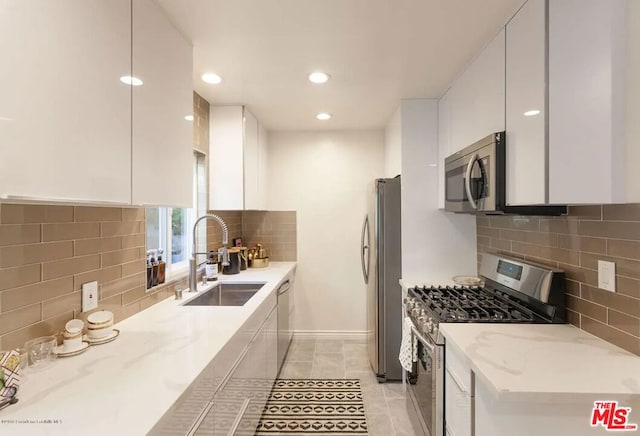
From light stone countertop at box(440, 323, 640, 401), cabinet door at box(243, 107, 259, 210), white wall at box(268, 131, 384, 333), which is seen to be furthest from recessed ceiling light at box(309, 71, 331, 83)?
light stone countertop at box(440, 323, 640, 401)

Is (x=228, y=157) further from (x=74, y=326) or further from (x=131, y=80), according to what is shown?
(x=74, y=326)

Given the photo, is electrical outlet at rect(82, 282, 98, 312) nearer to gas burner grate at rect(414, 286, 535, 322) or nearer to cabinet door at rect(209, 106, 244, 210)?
cabinet door at rect(209, 106, 244, 210)

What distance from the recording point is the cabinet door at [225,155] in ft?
9.38

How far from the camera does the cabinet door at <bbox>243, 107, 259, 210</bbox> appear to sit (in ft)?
9.66

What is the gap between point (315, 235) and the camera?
380 cm

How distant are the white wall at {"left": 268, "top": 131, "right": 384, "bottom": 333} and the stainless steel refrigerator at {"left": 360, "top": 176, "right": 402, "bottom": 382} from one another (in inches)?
36.2

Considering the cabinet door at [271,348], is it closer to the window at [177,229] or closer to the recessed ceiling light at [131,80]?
the window at [177,229]

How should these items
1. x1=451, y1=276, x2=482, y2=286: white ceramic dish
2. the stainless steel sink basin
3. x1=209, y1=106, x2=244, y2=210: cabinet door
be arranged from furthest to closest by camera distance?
x1=209, y1=106, x2=244, y2=210: cabinet door
the stainless steel sink basin
x1=451, y1=276, x2=482, y2=286: white ceramic dish

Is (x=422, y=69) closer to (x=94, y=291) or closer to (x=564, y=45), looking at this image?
(x=564, y=45)

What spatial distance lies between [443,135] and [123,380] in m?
2.47

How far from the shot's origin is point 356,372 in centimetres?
302

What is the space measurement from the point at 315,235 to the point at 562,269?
2.49 metres

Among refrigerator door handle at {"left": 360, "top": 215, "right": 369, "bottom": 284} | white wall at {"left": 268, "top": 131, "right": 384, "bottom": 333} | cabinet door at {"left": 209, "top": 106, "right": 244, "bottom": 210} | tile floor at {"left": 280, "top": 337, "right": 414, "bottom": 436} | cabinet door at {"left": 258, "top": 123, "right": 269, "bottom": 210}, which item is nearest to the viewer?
tile floor at {"left": 280, "top": 337, "right": 414, "bottom": 436}

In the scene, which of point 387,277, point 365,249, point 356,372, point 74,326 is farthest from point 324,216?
point 74,326
